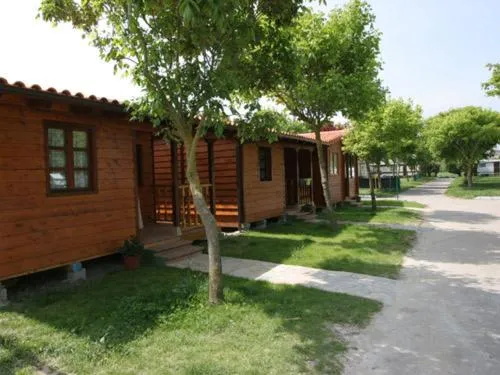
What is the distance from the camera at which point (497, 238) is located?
10477mm

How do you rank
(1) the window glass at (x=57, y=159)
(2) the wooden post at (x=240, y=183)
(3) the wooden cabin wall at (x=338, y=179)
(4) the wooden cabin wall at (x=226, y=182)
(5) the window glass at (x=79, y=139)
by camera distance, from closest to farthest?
(1) the window glass at (x=57, y=159) < (5) the window glass at (x=79, y=139) < (2) the wooden post at (x=240, y=183) < (4) the wooden cabin wall at (x=226, y=182) < (3) the wooden cabin wall at (x=338, y=179)

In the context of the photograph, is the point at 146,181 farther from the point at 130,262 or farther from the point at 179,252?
the point at 130,262

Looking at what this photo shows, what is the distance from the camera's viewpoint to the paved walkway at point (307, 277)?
6.18 meters

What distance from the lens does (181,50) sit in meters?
5.39

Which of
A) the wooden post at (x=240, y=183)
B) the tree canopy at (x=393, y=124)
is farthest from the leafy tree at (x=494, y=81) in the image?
the wooden post at (x=240, y=183)

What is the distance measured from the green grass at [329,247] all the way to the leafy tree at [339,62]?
3600 millimetres

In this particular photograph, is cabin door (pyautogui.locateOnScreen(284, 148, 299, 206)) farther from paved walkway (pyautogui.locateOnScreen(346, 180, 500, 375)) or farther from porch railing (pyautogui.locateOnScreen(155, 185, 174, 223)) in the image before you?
paved walkway (pyautogui.locateOnScreen(346, 180, 500, 375))

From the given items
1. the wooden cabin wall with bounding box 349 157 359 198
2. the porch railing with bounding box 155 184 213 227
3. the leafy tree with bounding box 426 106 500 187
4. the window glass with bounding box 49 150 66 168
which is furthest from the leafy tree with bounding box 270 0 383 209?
the leafy tree with bounding box 426 106 500 187

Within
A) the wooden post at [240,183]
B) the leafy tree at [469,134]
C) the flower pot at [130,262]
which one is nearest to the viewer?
the flower pot at [130,262]

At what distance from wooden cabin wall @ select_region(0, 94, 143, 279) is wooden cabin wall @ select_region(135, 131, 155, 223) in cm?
331

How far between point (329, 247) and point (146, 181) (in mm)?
5408

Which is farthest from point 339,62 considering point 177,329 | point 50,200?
point 177,329

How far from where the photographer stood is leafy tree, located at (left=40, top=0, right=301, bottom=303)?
4902 mm

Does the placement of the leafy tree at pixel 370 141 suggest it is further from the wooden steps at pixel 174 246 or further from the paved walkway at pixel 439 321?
the wooden steps at pixel 174 246
